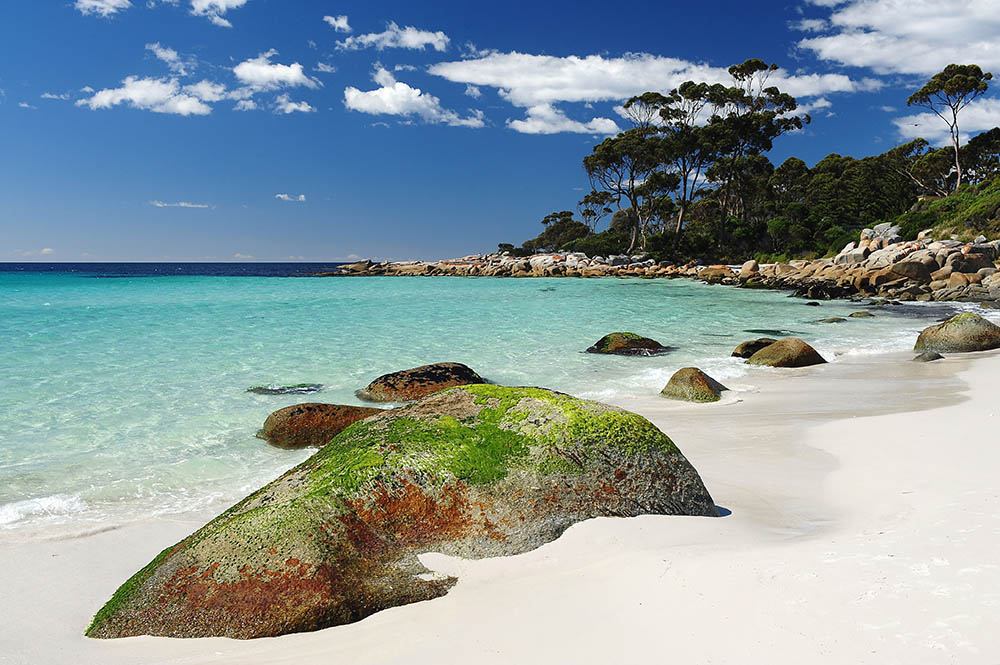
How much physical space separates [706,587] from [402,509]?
5.47ft

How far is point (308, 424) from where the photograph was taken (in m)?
7.07

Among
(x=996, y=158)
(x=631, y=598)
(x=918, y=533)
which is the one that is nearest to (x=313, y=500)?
(x=631, y=598)

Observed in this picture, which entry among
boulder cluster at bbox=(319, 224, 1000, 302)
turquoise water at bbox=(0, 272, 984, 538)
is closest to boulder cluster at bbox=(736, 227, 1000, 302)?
boulder cluster at bbox=(319, 224, 1000, 302)

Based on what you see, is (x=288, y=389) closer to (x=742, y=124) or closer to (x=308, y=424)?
(x=308, y=424)

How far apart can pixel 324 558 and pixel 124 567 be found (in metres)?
1.84

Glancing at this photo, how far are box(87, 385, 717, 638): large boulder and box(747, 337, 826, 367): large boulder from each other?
773 cm

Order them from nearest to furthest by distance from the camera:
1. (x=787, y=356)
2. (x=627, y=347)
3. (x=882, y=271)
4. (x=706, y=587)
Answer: (x=706, y=587) < (x=787, y=356) < (x=627, y=347) < (x=882, y=271)

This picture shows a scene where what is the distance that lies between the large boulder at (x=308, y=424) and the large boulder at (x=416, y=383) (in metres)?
A: 1.76

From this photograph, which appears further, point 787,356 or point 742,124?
point 742,124

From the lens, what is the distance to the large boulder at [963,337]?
38.7 ft

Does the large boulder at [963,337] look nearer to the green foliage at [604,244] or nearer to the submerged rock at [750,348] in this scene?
the submerged rock at [750,348]

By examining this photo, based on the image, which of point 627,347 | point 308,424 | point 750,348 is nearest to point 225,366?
point 308,424

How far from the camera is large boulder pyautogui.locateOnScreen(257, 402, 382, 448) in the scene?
696 cm

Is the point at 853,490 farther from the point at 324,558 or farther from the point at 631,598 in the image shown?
the point at 324,558
